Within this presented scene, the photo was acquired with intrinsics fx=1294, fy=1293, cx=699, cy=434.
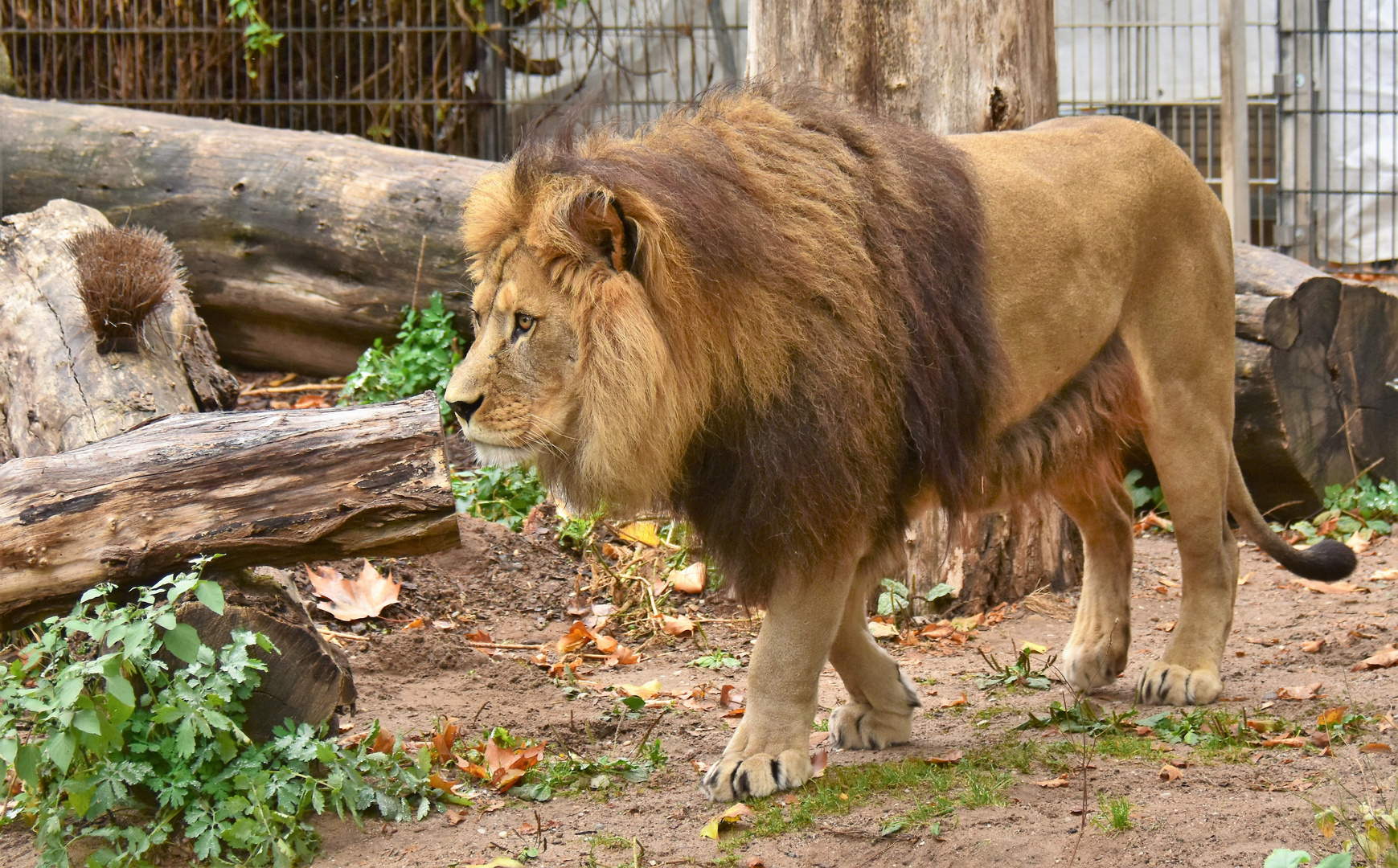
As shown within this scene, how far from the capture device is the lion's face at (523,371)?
3.07 metres

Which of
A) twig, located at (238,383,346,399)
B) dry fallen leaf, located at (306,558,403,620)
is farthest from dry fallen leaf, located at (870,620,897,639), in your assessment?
twig, located at (238,383,346,399)

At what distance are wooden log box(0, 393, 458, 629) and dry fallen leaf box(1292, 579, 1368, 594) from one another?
408 cm

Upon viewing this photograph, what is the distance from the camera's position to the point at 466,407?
3.14m

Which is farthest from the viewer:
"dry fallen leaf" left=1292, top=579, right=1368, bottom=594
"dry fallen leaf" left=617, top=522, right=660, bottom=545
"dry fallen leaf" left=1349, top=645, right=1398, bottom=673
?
"dry fallen leaf" left=617, top=522, right=660, bottom=545

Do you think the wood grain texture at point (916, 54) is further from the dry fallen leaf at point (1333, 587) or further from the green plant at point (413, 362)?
the green plant at point (413, 362)

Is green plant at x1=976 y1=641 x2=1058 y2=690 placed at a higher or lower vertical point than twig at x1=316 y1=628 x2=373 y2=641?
lower

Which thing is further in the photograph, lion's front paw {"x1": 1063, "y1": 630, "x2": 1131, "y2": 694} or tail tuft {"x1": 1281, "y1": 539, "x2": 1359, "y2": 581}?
tail tuft {"x1": 1281, "y1": 539, "x2": 1359, "y2": 581}

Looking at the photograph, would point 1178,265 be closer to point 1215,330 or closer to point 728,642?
point 1215,330

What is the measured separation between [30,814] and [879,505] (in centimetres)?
218

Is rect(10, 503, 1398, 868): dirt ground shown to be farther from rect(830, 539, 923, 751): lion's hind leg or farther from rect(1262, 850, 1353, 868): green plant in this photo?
rect(1262, 850, 1353, 868): green plant

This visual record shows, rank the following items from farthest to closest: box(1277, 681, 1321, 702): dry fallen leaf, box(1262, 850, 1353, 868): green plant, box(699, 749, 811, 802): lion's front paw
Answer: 1. box(1277, 681, 1321, 702): dry fallen leaf
2. box(699, 749, 811, 802): lion's front paw
3. box(1262, 850, 1353, 868): green plant

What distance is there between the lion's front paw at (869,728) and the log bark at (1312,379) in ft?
10.5

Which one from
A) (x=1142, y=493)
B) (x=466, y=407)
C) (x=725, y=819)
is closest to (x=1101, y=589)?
(x=725, y=819)

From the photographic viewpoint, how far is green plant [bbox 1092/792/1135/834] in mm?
2922
